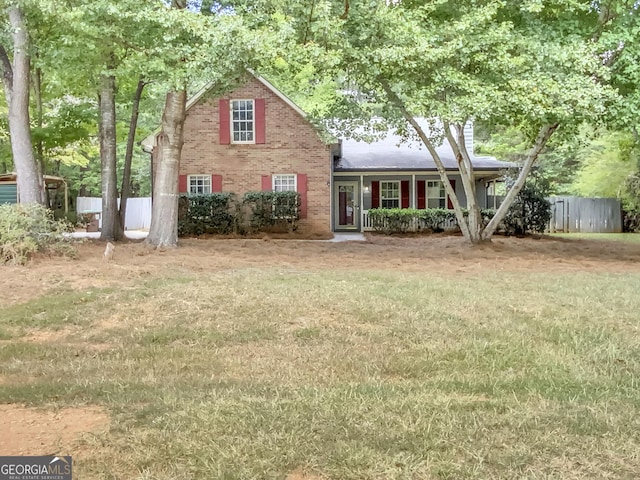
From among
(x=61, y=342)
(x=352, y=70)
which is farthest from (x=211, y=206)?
(x=61, y=342)

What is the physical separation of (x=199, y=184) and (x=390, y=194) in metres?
7.79

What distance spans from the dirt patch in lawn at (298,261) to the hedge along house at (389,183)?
250 inches

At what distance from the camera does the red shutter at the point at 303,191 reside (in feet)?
64.3

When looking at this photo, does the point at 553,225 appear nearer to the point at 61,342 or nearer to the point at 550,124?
the point at 550,124

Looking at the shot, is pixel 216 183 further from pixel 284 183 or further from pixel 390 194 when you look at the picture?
pixel 390 194

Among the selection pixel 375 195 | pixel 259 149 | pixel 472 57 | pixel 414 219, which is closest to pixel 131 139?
pixel 259 149

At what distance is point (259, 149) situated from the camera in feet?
64.8

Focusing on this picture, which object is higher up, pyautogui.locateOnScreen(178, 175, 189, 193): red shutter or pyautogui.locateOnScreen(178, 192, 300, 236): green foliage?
pyautogui.locateOnScreen(178, 175, 189, 193): red shutter

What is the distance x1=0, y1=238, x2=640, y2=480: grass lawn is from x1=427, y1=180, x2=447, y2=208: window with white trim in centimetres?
1400

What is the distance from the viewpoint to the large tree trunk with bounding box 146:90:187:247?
1270 cm

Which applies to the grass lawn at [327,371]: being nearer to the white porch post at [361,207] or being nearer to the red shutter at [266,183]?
the red shutter at [266,183]

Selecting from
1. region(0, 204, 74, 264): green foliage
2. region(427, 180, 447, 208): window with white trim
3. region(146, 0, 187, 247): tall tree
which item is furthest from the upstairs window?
region(0, 204, 74, 264): green foliage

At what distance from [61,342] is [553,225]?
23.1 meters

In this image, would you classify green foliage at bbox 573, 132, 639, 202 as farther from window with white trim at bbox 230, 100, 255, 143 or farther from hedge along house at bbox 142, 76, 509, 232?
window with white trim at bbox 230, 100, 255, 143
